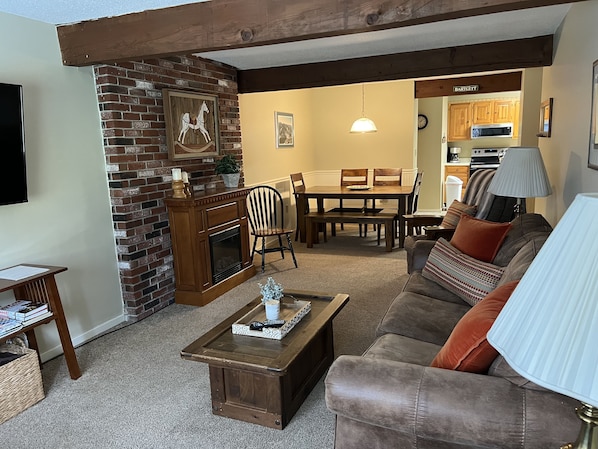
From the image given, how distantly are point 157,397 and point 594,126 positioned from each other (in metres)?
2.72

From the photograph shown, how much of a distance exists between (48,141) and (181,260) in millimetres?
1414

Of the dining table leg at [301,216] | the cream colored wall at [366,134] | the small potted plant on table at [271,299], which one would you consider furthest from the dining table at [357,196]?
the small potted plant on table at [271,299]

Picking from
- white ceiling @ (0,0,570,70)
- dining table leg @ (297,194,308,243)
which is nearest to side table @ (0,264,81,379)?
white ceiling @ (0,0,570,70)

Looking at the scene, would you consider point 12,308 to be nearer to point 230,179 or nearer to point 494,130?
→ point 230,179

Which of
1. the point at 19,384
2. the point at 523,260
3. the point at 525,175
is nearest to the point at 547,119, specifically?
the point at 525,175

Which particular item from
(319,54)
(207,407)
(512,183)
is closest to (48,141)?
(207,407)

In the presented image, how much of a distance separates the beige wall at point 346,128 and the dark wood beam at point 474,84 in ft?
0.74

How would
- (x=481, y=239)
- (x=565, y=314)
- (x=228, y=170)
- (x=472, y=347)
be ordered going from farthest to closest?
(x=228, y=170)
(x=481, y=239)
(x=472, y=347)
(x=565, y=314)

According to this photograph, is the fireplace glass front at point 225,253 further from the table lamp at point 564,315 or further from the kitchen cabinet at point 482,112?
the kitchen cabinet at point 482,112

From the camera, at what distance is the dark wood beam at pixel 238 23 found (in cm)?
219

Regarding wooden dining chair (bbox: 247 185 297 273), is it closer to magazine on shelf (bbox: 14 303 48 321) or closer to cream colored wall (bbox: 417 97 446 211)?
magazine on shelf (bbox: 14 303 48 321)

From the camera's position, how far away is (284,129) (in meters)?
6.51

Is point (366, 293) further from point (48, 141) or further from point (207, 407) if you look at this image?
point (48, 141)

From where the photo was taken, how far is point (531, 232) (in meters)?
2.61
